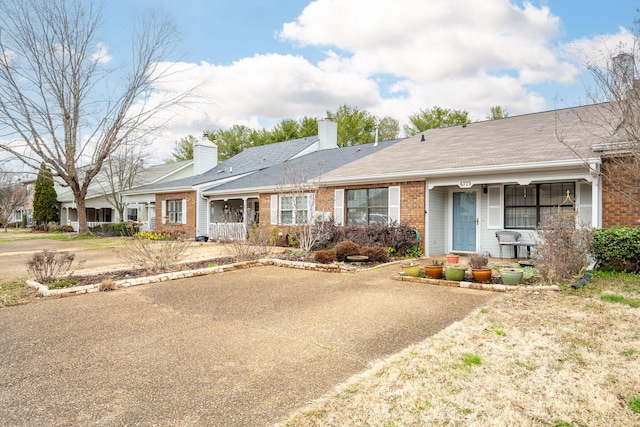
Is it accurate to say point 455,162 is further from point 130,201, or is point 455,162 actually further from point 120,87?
point 130,201

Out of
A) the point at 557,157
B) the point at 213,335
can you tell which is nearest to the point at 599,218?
the point at 557,157

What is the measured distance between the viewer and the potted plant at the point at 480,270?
23.8 ft

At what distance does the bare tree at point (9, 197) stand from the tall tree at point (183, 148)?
51.6ft

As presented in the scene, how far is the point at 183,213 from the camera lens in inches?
823

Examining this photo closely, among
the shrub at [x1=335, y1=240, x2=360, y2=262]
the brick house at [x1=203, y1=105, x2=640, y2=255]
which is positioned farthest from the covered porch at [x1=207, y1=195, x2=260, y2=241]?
the shrub at [x1=335, y1=240, x2=360, y2=262]

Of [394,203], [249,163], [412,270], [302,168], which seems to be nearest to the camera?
[412,270]

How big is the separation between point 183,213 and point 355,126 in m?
23.0

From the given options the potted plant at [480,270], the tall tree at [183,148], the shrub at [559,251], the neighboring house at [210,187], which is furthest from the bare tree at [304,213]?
the tall tree at [183,148]

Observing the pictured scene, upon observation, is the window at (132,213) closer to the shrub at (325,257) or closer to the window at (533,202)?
the shrub at (325,257)

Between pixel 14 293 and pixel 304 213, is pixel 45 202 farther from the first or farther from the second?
pixel 14 293

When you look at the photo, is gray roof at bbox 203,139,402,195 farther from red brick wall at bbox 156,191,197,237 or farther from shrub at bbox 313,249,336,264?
shrub at bbox 313,249,336,264

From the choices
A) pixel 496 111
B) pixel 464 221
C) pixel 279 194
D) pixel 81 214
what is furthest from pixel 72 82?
pixel 496 111

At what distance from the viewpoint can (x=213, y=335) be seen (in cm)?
461

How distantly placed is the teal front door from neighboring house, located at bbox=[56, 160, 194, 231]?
1854 cm
